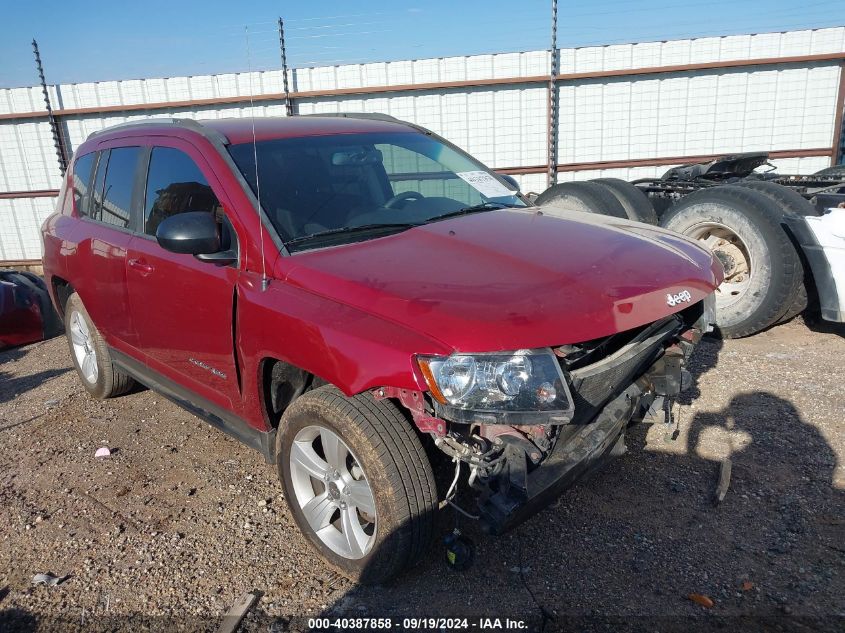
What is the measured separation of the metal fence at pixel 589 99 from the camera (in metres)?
9.52

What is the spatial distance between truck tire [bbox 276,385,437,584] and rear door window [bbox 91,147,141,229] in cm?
196

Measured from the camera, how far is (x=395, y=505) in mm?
2330

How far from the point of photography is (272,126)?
3453mm

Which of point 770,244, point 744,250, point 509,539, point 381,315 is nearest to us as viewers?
point 381,315

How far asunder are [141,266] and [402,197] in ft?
4.98

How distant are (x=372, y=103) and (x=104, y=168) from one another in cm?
709

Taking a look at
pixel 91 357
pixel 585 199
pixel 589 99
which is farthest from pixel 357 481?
pixel 589 99

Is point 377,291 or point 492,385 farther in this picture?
point 377,291

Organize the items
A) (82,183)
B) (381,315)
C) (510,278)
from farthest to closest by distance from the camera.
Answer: (82,183) → (510,278) → (381,315)

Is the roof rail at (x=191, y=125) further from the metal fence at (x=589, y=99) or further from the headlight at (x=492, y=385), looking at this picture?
the metal fence at (x=589, y=99)

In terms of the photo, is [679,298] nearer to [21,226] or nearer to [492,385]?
[492,385]

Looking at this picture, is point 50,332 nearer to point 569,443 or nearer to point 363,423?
point 363,423

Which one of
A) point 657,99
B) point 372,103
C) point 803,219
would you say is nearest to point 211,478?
point 803,219

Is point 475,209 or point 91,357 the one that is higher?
point 475,209
